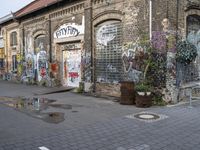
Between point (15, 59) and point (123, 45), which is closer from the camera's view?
point (123, 45)

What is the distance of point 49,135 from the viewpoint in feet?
22.3

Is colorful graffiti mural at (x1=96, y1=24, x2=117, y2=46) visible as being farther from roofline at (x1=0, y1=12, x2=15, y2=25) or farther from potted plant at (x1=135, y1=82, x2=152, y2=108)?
roofline at (x1=0, y1=12, x2=15, y2=25)

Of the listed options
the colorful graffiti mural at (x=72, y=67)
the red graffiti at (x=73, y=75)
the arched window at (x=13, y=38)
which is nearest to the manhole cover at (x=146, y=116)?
the colorful graffiti mural at (x=72, y=67)

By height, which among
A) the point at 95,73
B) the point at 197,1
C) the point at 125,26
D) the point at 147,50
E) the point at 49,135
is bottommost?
the point at 49,135

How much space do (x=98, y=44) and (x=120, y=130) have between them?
766cm

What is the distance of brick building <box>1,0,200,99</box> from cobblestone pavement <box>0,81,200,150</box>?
277cm

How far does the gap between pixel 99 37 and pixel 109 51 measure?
1.07 m

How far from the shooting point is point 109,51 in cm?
1355

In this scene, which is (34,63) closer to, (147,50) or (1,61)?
(1,61)

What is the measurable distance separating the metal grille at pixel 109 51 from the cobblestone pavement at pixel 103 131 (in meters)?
3.56

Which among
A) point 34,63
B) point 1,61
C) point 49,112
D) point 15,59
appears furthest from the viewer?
point 1,61

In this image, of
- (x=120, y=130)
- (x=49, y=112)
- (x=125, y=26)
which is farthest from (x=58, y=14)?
(x=120, y=130)

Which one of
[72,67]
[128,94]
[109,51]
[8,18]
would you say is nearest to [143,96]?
[128,94]

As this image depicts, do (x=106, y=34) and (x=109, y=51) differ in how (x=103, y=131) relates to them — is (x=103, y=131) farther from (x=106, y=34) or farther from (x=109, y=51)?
(x=106, y=34)
